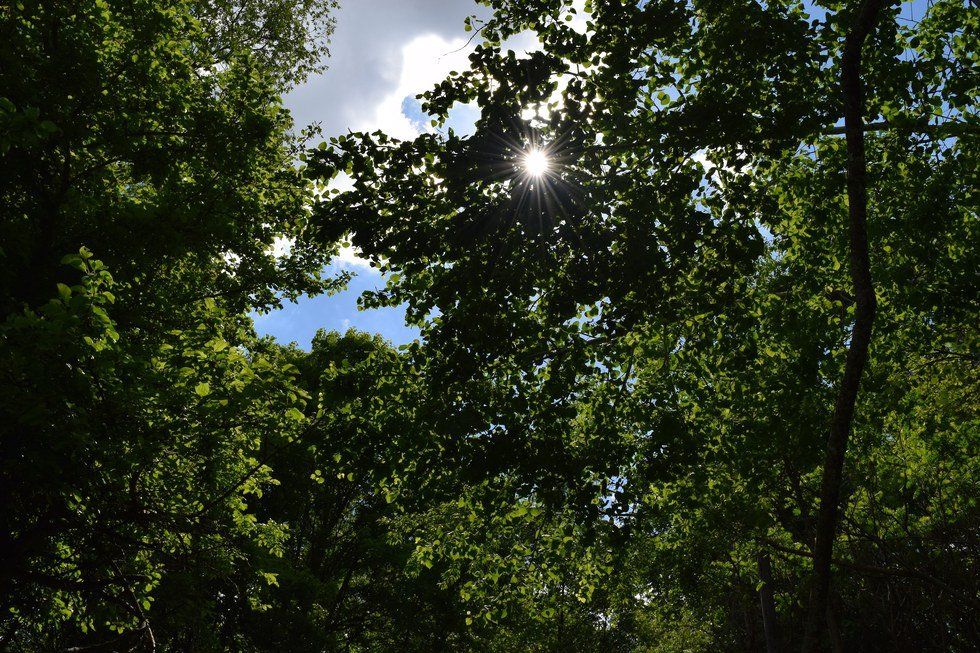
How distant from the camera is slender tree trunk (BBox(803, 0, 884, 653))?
5336 millimetres

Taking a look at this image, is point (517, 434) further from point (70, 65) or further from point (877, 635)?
point (877, 635)

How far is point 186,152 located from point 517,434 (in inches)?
308

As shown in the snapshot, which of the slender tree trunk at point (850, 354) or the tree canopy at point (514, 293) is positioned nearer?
the slender tree trunk at point (850, 354)

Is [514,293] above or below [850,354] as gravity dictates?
above

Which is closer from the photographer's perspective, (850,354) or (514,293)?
(850,354)

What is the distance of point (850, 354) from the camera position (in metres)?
5.68

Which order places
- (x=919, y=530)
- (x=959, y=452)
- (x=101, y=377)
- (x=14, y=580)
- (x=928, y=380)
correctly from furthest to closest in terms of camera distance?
1. (x=919, y=530)
2. (x=959, y=452)
3. (x=928, y=380)
4. (x=14, y=580)
5. (x=101, y=377)

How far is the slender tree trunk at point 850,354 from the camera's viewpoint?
534 centimetres

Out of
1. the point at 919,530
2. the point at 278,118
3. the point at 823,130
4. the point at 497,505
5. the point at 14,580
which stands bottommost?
the point at 14,580

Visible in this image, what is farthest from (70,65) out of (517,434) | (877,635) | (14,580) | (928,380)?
(877,635)

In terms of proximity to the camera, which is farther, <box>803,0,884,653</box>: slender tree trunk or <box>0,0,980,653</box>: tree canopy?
<box>0,0,980,653</box>: tree canopy

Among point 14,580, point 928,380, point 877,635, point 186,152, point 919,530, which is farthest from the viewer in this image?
point 877,635

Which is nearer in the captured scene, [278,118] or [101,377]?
[101,377]

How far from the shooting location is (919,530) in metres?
14.7
